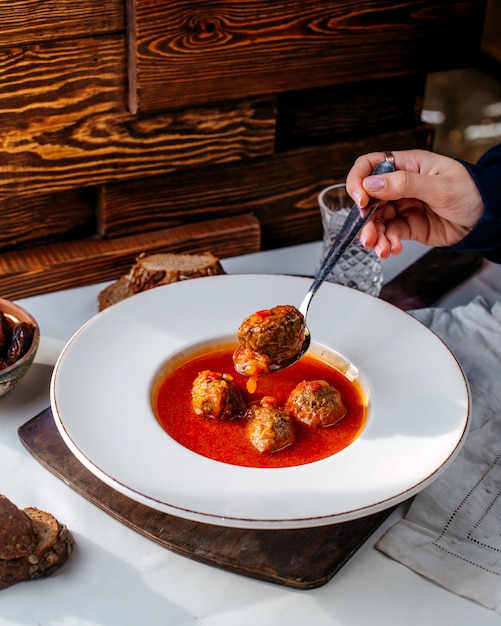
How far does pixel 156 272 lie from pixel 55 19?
60 cm

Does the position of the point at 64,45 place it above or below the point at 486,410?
above

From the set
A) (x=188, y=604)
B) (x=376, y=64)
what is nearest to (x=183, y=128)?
(x=376, y=64)

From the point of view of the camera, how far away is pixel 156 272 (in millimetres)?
1876

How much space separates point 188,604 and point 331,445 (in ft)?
1.17

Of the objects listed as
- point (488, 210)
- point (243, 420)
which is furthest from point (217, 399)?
point (488, 210)

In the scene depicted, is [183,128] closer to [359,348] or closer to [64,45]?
[64,45]

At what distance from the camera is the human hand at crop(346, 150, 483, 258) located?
1.58 m

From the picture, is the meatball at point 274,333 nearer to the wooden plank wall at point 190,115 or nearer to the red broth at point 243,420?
the red broth at point 243,420

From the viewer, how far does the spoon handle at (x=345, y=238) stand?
5.21ft

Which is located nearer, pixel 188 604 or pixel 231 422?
pixel 188 604

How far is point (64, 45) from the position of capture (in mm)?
1833

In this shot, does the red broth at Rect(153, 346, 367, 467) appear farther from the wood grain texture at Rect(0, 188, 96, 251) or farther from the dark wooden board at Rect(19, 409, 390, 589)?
the wood grain texture at Rect(0, 188, 96, 251)

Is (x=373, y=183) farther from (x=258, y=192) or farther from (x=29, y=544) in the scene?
(x=29, y=544)

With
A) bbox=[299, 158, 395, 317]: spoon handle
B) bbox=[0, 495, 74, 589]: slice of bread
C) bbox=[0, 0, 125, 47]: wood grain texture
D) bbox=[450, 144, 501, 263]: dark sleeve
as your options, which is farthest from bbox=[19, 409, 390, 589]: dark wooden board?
bbox=[0, 0, 125, 47]: wood grain texture
